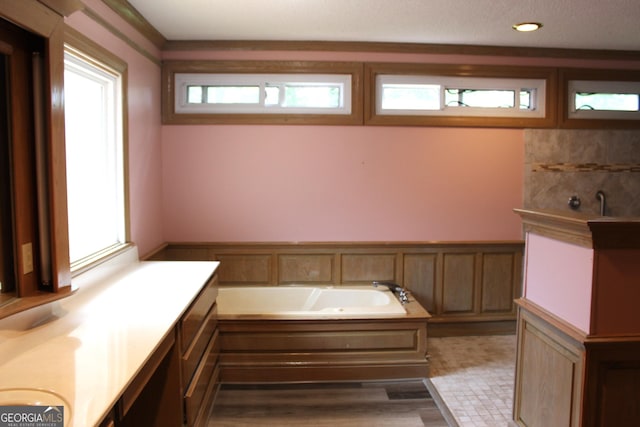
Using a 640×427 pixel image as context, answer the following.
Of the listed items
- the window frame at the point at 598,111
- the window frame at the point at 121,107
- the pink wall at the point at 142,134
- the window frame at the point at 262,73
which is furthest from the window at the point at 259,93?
the window frame at the point at 598,111

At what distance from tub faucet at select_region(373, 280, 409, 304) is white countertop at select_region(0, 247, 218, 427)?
156 centimetres

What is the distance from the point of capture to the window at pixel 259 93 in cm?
369

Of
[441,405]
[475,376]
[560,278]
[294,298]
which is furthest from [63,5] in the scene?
[475,376]

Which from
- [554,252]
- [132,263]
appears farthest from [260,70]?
[554,252]

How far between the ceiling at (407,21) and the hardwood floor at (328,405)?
2.42 m

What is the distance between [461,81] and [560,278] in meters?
2.32

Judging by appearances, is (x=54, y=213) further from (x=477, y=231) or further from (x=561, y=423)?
(x=477, y=231)

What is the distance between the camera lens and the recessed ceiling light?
122 inches

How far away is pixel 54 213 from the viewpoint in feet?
5.77

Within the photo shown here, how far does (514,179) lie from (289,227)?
6.43ft

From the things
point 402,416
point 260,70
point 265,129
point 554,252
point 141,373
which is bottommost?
point 402,416

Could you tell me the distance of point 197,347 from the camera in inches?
91.2

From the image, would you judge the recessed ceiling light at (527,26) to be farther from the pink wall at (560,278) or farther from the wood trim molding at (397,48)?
the pink wall at (560,278)

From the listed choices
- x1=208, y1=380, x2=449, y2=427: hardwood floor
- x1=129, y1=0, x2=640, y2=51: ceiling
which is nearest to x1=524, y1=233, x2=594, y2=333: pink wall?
x1=208, y1=380, x2=449, y2=427: hardwood floor
